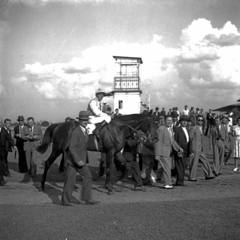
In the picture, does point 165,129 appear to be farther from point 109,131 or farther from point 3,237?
point 3,237

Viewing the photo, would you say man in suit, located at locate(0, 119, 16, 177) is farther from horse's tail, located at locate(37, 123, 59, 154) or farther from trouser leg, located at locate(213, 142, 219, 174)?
trouser leg, located at locate(213, 142, 219, 174)

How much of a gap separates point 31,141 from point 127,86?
4020cm

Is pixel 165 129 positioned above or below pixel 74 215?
above

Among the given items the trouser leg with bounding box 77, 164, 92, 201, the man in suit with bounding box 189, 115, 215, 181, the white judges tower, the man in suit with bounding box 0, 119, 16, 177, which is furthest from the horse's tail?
the white judges tower

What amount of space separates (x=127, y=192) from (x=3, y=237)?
3.99 metres

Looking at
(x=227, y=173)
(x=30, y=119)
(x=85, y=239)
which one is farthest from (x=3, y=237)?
(x=227, y=173)

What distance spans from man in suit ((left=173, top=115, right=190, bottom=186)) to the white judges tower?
39499mm

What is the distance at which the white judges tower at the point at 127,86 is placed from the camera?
4988 cm

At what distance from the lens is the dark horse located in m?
8.75

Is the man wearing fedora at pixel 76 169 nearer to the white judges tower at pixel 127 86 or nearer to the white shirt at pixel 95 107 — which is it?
the white shirt at pixel 95 107

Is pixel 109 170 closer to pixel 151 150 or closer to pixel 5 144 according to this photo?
pixel 151 150

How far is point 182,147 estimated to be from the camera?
9672 mm

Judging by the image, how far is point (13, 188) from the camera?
8.97 metres

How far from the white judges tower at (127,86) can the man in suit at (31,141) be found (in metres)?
37.8
